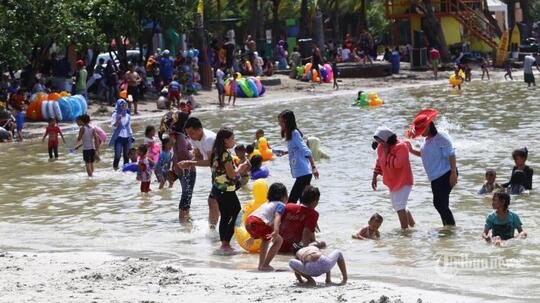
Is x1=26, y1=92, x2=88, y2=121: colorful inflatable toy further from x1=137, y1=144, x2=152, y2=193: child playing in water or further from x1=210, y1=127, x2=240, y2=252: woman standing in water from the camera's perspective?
x1=210, y1=127, x2=240, y2=252: woman standing in water

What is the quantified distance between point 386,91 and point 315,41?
9389 millimetres

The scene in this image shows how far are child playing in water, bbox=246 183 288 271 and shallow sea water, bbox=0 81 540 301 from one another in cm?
47

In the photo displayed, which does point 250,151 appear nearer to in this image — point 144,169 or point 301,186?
point 144,169

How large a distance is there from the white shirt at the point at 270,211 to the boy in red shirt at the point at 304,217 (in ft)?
0.37

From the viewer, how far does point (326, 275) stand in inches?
416

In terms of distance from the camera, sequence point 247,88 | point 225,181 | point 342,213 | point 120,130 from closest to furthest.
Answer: point 225,181
point 342,213
point 120,130
point 247,88

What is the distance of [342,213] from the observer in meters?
16.0

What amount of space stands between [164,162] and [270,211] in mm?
5830

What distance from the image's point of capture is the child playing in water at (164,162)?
1659 centimetres

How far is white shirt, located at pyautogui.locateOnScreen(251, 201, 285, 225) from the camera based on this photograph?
11508 mm

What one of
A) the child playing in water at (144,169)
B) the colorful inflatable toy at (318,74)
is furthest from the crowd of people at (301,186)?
the colorful inflatable toy at (318,74)

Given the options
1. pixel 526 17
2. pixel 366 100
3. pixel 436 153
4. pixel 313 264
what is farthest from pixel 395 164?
pixel 526 17

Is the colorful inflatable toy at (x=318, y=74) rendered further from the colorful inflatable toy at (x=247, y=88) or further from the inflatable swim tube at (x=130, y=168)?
the inflatable swim tube at (x=130, y=168)

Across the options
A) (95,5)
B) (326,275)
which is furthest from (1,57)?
(326,275)
